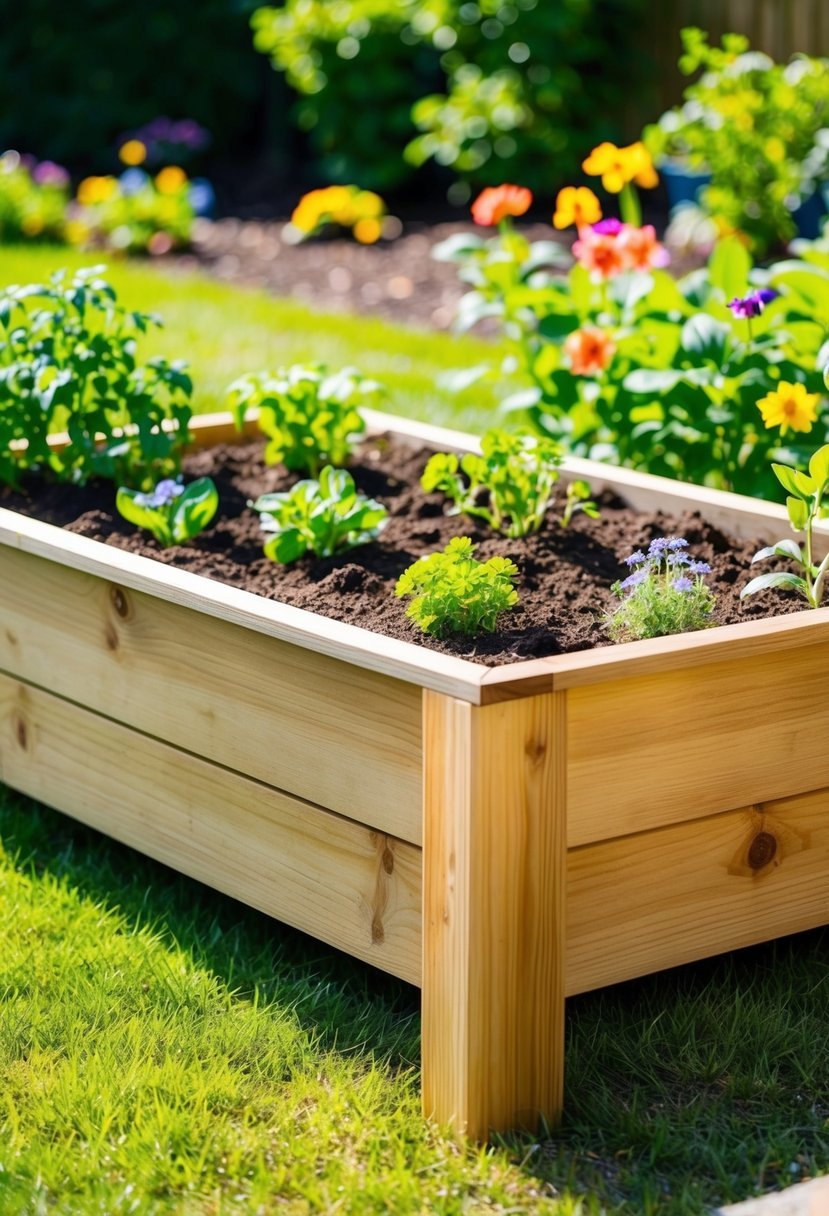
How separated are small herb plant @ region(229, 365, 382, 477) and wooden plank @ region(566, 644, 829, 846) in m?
1.38

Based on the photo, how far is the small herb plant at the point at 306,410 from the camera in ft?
11.6

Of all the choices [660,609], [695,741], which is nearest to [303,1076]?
[695,741]

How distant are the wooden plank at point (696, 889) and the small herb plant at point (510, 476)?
92 cm

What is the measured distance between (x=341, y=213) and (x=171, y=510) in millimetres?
4897

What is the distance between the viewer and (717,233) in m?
6.23

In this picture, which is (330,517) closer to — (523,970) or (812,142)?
(523,970)

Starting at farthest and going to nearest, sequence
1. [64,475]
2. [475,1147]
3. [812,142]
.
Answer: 1. [812,142]
2. [64,475]
3. [475,1147]

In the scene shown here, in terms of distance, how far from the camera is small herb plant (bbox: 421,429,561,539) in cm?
316

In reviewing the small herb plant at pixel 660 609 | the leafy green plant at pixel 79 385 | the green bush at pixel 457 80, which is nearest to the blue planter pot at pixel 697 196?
the green bush at pixel 457 80

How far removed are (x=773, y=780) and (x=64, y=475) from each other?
68.7 inches

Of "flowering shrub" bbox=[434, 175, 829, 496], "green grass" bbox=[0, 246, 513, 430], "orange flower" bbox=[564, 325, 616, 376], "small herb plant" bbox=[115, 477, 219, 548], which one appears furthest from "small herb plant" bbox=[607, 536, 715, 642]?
"green grass" bbox=[0, 246, 513, 430]

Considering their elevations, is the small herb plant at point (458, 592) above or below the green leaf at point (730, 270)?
below

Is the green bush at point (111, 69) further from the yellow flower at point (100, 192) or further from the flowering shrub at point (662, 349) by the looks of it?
the flowering shrub at point (662, 349)

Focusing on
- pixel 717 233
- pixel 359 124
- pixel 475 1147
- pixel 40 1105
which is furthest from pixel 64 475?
pixel 359 124
